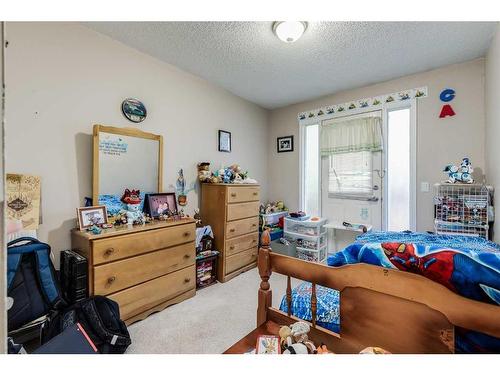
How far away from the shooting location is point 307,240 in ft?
10.6

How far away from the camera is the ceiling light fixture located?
1.80 m

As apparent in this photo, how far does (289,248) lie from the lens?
10.3 feet

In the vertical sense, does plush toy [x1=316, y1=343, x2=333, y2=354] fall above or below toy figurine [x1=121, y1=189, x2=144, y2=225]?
below

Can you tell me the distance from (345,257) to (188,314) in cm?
163

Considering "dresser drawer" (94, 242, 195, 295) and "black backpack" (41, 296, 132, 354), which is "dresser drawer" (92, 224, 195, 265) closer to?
A: "dresser drawer" (94, 242, 195, 295)

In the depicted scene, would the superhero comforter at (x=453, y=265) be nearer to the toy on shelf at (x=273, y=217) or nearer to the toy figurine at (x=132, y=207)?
the toy figurine at (x=132, y=207)

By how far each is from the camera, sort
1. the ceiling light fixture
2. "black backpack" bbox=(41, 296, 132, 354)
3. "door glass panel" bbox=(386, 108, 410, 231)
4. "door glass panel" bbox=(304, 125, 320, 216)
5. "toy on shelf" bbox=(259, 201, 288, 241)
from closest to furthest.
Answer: "black backpack" bbox=(41, 296, 132, 354), the ceiling light fixture, "door glass panel" bbox=(386, 108, 410, 231), "toy on shelf" bbox=(259, 201, 288, 241), "door glass panel" bbox=(304, 125, 320, 216)

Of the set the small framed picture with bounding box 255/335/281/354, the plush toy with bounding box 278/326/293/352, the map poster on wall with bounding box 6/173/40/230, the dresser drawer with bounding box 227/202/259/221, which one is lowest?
the small framed picture with bounding box 255/335/281/354

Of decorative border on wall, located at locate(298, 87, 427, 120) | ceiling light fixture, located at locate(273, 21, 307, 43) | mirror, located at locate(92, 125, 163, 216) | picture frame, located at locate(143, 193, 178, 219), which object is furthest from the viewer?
decorative border on wall, located at locate(298, 87, 427, 120)

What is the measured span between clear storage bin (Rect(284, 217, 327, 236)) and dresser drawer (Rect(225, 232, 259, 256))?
1.81 ft

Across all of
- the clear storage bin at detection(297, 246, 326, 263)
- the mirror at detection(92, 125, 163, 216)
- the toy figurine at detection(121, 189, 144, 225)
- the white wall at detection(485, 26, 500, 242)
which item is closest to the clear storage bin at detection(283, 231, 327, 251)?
the clear storage bin at detection(297, 246, 326, 263)

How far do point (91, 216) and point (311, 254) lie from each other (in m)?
2.68

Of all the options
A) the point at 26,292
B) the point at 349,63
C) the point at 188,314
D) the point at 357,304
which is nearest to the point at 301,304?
the point at 357,304
